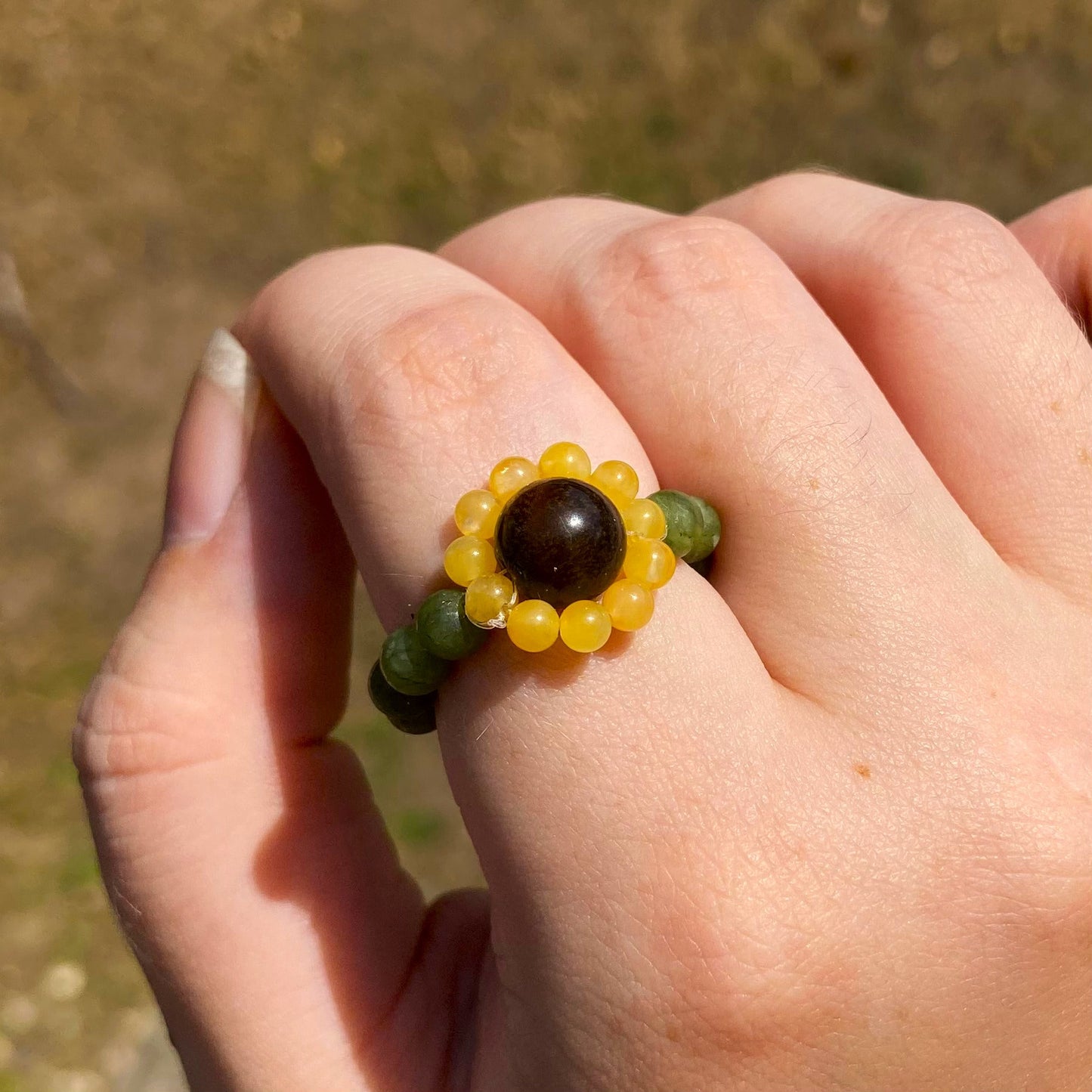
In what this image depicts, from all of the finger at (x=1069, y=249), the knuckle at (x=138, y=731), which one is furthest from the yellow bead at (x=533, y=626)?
the finger at (x=1069, y=249)

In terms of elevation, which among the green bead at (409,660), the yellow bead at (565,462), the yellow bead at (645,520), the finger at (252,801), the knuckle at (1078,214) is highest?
the knuckle at (1078,214)

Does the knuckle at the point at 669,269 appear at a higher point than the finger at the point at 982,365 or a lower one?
higher

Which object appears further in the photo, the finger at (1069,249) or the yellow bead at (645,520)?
the finger at (1069,249)

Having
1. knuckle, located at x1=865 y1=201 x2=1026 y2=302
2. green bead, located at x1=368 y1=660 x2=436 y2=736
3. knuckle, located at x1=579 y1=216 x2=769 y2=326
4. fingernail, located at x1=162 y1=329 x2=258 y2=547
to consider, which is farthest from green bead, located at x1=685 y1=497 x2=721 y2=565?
fingernail, located at x1=162 y1=329 x2=258 y2=547

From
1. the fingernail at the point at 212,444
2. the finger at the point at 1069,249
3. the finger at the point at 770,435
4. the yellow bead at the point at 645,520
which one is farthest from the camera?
the finger at the point at 1069,249

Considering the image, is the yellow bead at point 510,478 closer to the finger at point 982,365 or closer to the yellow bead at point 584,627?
the yellow bead at point 584,627

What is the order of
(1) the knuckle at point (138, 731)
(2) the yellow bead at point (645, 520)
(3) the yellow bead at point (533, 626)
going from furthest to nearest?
1. (1) the knuckle at point (138, 731)
2. (2) the yellow bead at point (645, 520)
3. (3) the yellow bead at point (533, 626)

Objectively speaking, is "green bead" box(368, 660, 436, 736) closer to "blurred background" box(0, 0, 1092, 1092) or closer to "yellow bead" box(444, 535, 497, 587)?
"yellow bead" box(444, 535, 497, 587)
